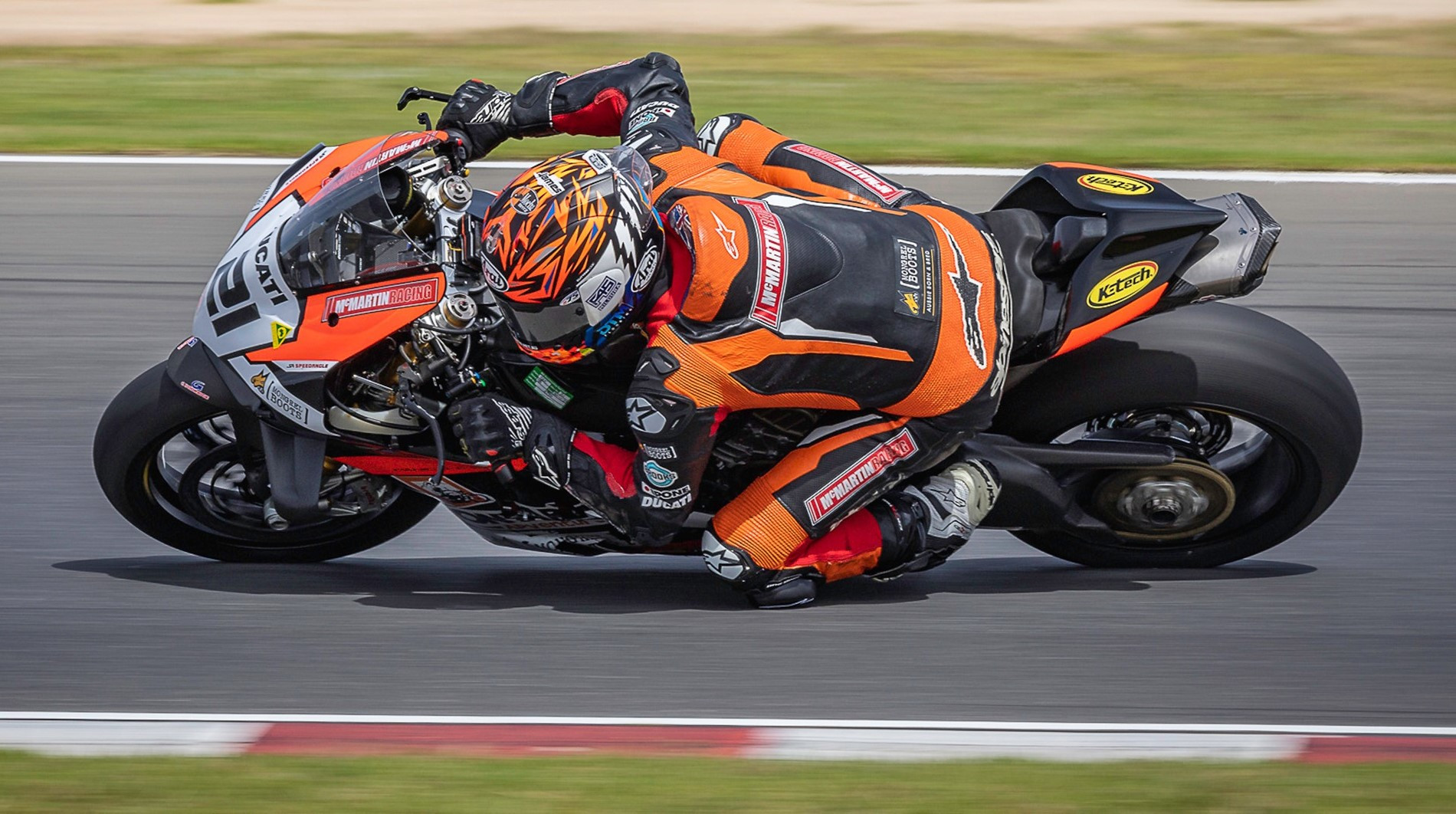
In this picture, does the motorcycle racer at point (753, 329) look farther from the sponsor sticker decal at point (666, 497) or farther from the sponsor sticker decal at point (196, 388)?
the sponsor sticker decal at point (196, 388)

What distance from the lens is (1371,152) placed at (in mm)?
8086

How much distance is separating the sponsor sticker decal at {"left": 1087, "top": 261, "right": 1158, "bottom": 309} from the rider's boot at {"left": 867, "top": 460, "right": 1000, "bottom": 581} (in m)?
0.51

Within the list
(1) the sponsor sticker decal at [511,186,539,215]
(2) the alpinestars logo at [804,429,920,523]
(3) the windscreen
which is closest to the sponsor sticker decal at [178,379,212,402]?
(3) the windscreen

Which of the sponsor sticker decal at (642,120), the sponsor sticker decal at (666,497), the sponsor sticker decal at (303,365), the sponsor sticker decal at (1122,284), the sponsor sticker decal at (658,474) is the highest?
the sponsor sticker decal at (642,120)

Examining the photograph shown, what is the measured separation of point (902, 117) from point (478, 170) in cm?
254

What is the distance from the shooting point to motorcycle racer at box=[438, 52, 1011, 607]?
3445 mm

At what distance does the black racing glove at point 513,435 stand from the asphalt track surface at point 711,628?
1.78 ft

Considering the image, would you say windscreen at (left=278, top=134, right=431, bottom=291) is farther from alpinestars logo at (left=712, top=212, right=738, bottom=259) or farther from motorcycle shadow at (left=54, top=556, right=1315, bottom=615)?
motorcycle shadow at (left=54, top=556, right=1315, bottom=615)

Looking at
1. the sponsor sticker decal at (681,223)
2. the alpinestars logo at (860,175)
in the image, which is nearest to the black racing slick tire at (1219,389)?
the alpinestars logo at (860,175)

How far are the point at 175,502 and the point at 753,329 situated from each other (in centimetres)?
175

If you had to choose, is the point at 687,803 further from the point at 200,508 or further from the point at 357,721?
the point at 200,508

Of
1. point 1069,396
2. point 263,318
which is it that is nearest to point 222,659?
point 263,318

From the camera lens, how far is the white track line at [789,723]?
3611 mm

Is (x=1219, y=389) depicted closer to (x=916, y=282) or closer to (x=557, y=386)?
(x=916, y=282)
